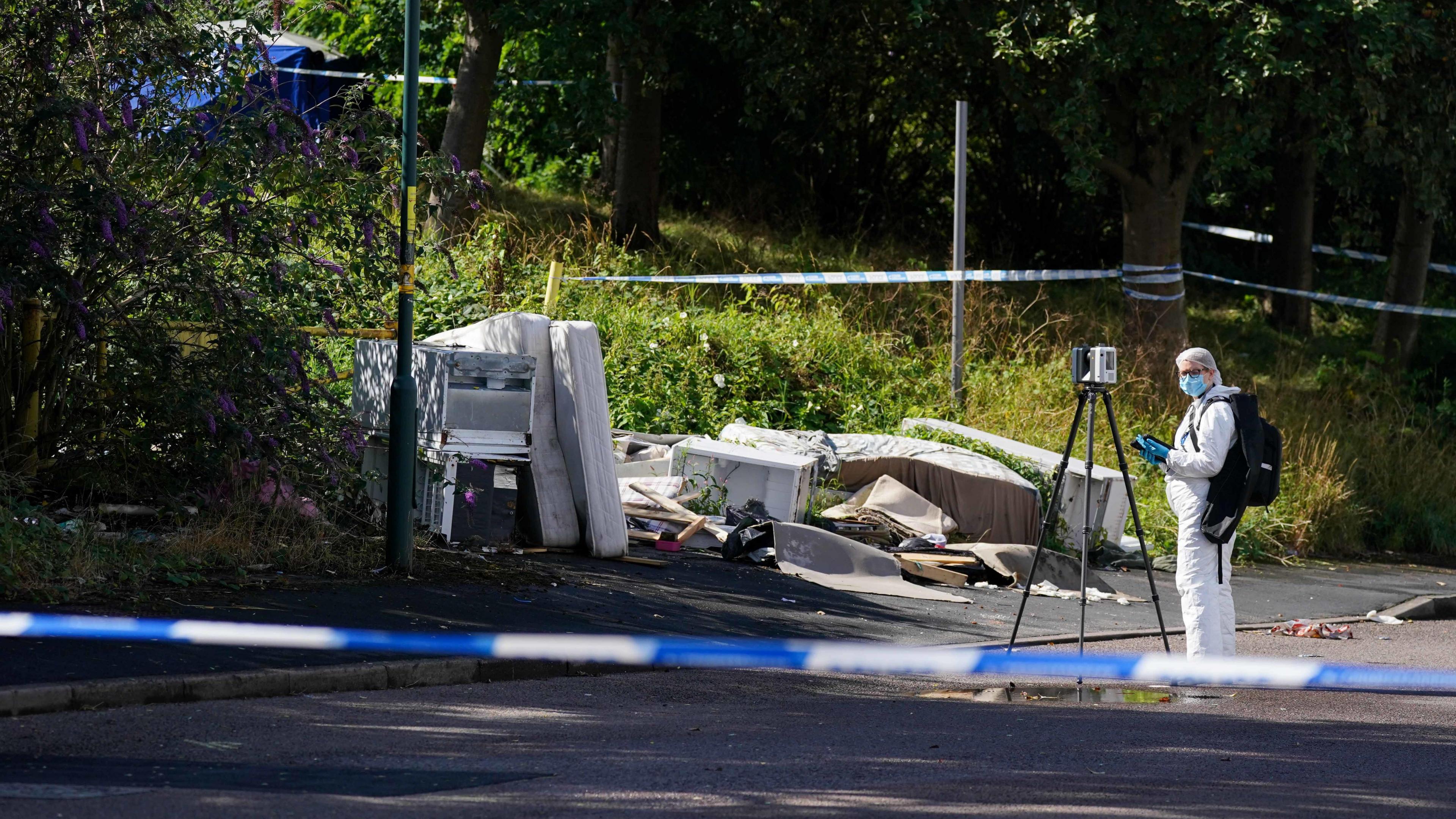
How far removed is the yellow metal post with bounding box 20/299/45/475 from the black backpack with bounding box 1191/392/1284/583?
762cm

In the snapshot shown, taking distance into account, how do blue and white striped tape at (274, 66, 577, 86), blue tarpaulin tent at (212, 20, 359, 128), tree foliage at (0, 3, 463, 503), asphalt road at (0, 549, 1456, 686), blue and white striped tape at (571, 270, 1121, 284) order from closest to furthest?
asphalt road at (0, 549, 1456, 686) → tree foliage at (0, 3, 463, 503) → blue and white striped tape at (571, 270, 1121, 284) → blue and white striped tape at (274, 66, 577, 86) → blue tarpaulin tent at (212, 20, 359, 128)

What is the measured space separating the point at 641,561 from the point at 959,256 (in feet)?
24.8

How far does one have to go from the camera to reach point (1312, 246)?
2705cm

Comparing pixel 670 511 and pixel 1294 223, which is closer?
pixel 670 511

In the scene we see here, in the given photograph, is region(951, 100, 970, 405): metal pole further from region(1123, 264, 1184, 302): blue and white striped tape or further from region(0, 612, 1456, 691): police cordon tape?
region(0, 612, 1456, 691): police cordon tape

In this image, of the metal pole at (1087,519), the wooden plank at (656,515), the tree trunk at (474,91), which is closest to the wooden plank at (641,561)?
the wooden plank at (656,515)

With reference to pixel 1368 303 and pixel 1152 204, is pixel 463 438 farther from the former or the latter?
pixel 1368 303

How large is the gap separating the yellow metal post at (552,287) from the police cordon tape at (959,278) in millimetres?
787

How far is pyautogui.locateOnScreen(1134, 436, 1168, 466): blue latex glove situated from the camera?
9219 mm

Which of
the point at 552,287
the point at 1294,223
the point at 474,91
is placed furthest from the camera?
the point at 1294,223

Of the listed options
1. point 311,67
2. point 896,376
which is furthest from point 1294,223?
point 311,67

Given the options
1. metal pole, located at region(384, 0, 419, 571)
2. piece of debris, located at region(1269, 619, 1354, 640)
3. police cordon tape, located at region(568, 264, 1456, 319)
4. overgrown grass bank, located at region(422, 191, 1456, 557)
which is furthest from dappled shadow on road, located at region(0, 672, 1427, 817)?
police cordon tape, located at region(568, 264, 1456, 319)

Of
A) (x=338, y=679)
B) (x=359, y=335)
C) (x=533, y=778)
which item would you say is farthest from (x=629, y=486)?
(x=533, y=778)

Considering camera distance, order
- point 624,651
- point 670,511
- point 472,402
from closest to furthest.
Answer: point 624,651, point 472,402, point 670,511
